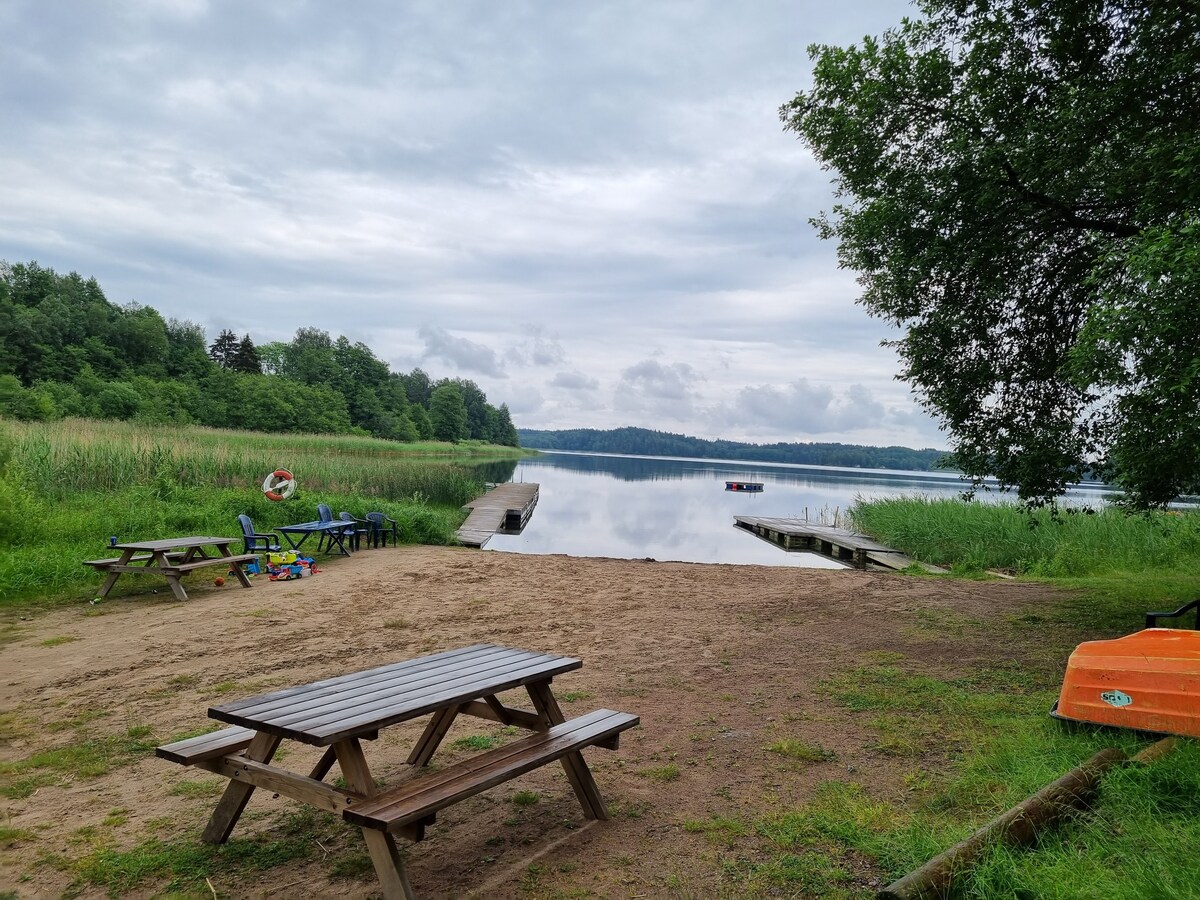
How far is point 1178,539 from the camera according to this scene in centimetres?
1237

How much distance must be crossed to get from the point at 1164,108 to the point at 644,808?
7.08 meters

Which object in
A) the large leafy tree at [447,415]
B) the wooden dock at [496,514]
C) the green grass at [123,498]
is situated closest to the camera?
the green grass at [123,498]

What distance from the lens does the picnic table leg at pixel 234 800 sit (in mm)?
2885

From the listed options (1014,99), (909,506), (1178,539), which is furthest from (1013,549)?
(1014,99)

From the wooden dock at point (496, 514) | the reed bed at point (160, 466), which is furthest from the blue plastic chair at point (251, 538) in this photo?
the wooden dock at point (496, 514)

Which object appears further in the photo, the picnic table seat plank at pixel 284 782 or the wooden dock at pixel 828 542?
the wooden dock at pixel 828 542

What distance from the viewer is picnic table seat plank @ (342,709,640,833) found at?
2.48 metres

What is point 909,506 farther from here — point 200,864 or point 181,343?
point 181,343

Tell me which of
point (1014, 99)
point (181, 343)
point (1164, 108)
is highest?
point (181, 343)

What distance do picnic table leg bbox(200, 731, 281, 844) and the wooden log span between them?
7.52 feet

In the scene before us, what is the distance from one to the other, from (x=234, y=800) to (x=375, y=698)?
746 millimetres

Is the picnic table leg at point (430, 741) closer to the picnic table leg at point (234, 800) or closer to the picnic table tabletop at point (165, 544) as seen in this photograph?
the picnic table leg at point (234, 800)

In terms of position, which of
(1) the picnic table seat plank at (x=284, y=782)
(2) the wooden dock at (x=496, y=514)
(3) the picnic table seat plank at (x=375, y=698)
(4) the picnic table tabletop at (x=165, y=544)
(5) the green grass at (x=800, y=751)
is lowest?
(2) the wooden dock at (x=496, y=514)

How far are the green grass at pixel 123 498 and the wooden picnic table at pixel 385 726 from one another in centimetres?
643
